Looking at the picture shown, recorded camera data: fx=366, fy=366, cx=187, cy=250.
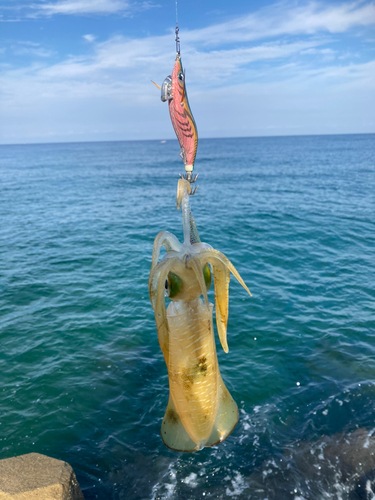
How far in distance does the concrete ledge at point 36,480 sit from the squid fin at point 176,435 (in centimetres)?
299

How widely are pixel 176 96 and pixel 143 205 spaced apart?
33.2 m

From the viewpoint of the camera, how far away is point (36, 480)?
6.17m

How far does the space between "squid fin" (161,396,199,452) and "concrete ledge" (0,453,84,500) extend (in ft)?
9.82

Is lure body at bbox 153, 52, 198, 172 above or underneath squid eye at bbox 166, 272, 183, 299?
above

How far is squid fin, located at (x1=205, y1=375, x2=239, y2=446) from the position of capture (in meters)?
4.22

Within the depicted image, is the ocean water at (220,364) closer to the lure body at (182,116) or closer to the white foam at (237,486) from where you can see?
the white foam at (237,486)

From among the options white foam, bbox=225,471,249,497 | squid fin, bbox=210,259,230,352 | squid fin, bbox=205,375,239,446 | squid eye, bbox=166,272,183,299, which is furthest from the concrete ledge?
squid eye, bbox=166,272,183,299

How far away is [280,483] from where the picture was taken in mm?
7465

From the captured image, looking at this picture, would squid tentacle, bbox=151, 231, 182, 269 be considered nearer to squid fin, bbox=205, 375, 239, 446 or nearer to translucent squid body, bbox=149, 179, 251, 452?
translucent squid body, bbox=149, 179, 251, 452

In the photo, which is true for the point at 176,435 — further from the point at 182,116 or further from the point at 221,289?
the point at 182,116

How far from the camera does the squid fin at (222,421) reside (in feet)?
13.8

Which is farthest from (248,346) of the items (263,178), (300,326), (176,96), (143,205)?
(263,178)

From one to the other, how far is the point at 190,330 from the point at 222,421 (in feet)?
4.36

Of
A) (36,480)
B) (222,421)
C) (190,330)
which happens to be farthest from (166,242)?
(36,480)
